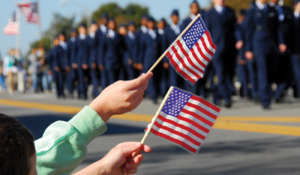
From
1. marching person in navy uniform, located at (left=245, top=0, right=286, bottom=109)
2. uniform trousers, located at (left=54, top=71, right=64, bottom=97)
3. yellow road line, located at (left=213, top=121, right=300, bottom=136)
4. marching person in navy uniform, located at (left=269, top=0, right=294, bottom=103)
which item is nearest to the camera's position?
yellow road line, located at (left=213, top=121, right=300, bottom=136)

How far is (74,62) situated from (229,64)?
721 centimetres

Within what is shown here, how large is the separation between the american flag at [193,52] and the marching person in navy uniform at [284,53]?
7.69m

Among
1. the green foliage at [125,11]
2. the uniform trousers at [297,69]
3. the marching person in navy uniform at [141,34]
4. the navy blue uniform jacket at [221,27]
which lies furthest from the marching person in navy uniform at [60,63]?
the green foliage at [125,11]

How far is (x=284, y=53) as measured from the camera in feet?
34.1

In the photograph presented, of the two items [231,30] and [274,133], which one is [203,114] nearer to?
[274,133]

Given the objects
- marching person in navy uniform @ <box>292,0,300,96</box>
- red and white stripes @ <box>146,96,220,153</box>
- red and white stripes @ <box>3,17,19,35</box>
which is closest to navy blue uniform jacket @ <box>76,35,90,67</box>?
marching person in navy uniform @ <box>292,0,300,96</box>

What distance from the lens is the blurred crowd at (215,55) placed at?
9383mm

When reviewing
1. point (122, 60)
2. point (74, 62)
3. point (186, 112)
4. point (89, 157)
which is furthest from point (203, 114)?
point (74, 62)

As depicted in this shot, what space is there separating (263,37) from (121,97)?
25.3 ft

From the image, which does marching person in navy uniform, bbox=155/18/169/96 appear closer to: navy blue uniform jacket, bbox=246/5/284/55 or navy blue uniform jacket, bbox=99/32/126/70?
navy blue uniform jacket, bbox=99/32/126/70

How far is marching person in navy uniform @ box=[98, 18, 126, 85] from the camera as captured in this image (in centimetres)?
1382

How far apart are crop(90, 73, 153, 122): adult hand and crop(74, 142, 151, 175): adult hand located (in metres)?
0.23

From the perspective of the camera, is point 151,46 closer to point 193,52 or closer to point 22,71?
point 193,52

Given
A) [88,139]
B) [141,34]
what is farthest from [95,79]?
[88,139]
